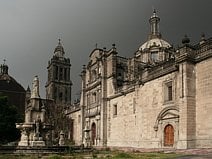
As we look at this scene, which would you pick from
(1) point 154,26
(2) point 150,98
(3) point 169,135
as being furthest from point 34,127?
(1) point 154,26

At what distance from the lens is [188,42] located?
2473cm

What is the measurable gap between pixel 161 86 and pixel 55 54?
61369mm

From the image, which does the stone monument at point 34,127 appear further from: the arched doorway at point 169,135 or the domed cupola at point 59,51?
the domed cupola at point 59,51

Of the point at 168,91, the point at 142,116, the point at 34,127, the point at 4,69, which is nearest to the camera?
the point at 34,127

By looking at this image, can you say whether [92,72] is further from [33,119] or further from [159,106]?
[33,119]

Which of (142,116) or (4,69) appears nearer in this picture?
(142,116)

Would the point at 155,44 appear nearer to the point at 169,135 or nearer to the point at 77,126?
the point at 77,126

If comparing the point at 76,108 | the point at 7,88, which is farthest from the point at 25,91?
the point at 76,108

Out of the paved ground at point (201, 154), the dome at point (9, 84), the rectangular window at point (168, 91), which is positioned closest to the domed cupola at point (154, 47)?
the rectangular window at point (168, 91)

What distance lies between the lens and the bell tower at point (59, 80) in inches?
3241

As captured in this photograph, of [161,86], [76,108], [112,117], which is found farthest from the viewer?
[76,108]

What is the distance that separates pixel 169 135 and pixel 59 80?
195 ft

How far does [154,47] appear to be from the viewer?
47.5m

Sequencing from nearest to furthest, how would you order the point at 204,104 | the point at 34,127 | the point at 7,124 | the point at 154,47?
1. the point at 204,104
2. the point at 34,127
3. the point at 7,124
4. the point at 154,47
